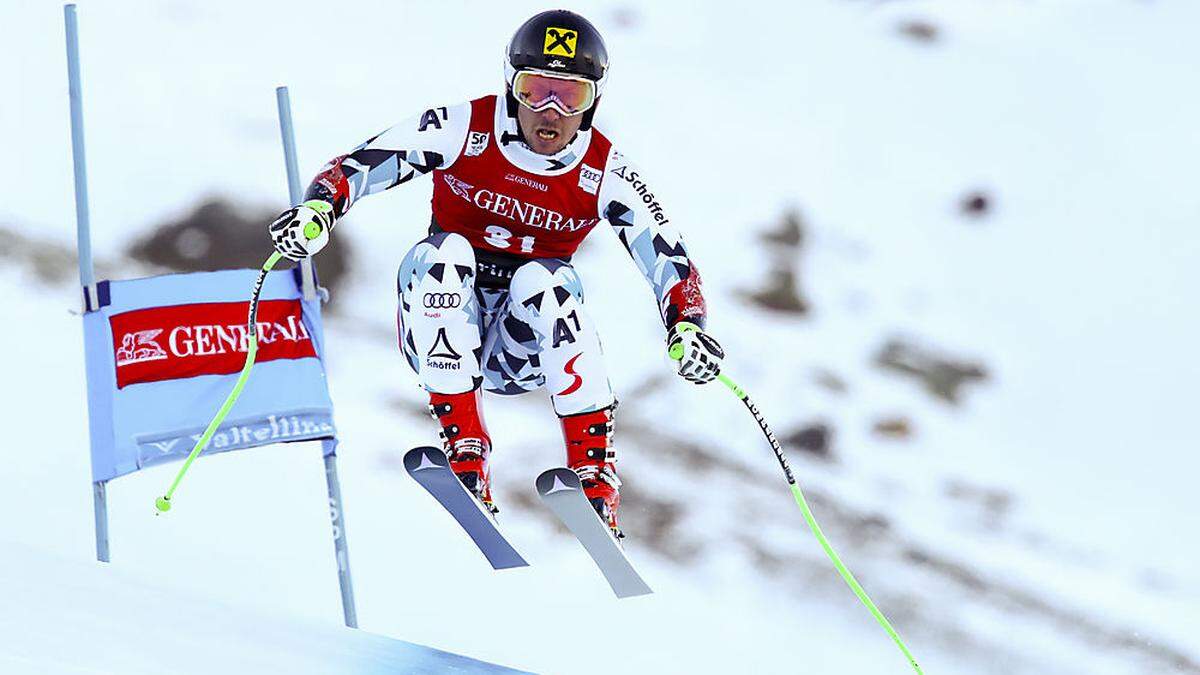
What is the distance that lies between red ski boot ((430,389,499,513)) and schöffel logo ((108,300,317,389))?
0.99 meters

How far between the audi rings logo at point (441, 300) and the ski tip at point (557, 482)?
54cm

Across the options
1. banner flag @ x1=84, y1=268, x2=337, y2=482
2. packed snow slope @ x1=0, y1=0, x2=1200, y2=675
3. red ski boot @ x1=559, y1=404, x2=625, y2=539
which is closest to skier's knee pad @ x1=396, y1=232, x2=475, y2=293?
red ski boot @ x1=559, y1=404, x2=625, y2=539

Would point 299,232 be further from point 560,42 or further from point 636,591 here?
point 636,591

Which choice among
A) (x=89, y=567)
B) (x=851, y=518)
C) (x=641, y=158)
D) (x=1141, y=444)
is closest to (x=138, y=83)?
(x=641, y=158)

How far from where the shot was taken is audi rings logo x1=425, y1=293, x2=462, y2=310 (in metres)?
4.26

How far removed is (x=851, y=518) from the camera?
6664mm

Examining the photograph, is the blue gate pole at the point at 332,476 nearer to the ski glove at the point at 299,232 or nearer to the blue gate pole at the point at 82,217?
the blue gate pole at the point at 82,217

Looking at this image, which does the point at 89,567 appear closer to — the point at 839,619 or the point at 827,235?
the point at 839,619

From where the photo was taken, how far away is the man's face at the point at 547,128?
13.9 feet

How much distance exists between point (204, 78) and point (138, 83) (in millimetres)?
318

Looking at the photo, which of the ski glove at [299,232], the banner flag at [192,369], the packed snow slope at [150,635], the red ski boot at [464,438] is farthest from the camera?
the banner flag at [192,369]

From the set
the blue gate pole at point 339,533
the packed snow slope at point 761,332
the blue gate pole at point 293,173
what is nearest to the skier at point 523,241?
the blue gate pole at point 339,533

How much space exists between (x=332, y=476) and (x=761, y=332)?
283cm

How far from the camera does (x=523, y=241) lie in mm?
4434
